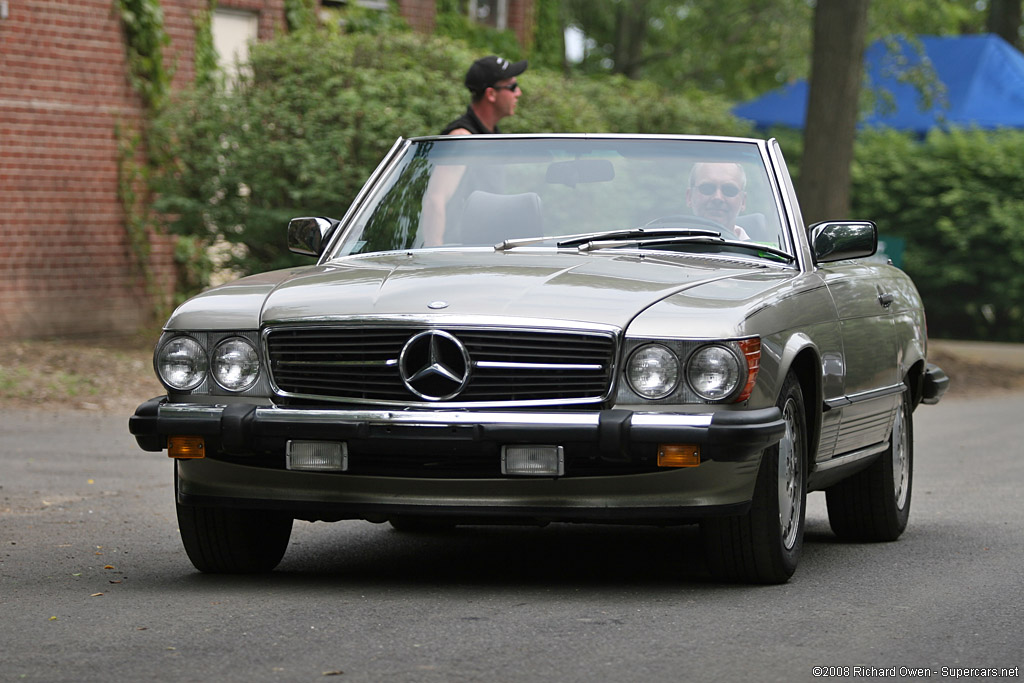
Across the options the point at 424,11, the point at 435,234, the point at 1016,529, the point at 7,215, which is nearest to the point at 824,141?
the point at 424,11

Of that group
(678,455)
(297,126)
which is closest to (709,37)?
(297,126)

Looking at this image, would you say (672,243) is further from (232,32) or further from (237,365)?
(232,32)

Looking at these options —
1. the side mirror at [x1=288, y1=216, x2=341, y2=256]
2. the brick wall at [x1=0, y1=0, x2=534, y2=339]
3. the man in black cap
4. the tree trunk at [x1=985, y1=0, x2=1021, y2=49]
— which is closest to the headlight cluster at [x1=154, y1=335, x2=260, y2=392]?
the side mirror at [x1=288, y1=216, x2=341, y2=256]

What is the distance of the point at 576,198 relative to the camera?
23.4 ft

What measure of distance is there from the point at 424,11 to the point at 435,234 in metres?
16.5

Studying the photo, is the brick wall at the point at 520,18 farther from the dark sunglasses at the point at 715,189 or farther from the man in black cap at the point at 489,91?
the dark sunglasses at the point at 715,189

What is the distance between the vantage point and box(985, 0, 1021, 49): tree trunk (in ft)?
120

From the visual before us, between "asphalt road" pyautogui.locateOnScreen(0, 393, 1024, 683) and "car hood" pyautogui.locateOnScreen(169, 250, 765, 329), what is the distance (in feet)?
3.07

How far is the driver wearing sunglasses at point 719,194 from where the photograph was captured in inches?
274

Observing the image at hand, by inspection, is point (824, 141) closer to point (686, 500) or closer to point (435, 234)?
point (435, 234)

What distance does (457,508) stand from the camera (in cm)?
579

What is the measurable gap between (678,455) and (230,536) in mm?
1710

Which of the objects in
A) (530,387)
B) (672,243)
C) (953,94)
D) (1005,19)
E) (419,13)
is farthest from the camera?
(1005,19)

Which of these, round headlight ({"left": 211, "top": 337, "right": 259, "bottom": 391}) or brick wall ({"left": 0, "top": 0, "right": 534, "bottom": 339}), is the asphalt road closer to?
round headlight ({"left": 211, "top": 337, "right": 259, "bottom": 391})
